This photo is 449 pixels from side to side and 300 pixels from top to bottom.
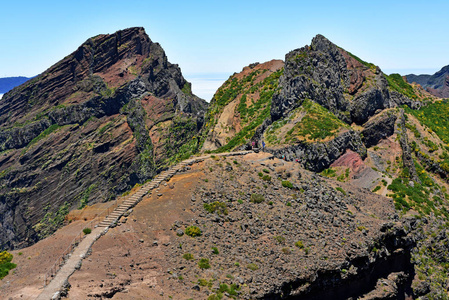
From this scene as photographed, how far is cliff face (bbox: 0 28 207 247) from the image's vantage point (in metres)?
159

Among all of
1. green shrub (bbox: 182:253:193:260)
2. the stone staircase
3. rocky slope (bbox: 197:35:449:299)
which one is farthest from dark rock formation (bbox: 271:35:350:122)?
green shrub (bbox: 182:253:193:260)

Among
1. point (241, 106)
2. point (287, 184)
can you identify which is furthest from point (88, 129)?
point (287, 184)

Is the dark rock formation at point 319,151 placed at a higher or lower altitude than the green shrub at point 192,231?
higher

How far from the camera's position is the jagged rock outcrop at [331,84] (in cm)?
8438

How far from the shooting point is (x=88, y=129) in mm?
178125

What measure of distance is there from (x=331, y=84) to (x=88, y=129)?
12182cm

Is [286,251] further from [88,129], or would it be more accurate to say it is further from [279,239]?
[88,129]

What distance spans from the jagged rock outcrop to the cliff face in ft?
183

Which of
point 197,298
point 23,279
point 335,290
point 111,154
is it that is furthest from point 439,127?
point 111,154

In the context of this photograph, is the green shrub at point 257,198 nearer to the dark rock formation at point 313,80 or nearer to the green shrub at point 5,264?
the green shrub at point 5,264

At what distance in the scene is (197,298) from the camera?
32.5m

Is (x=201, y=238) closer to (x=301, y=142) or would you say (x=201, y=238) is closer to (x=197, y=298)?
(x=197, y=298)

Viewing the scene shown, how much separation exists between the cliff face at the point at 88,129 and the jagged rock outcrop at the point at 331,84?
55.8m

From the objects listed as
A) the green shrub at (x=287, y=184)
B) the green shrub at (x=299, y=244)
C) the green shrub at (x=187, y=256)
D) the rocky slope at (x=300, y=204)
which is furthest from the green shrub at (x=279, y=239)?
the green shrub at (x=287, y=184)
